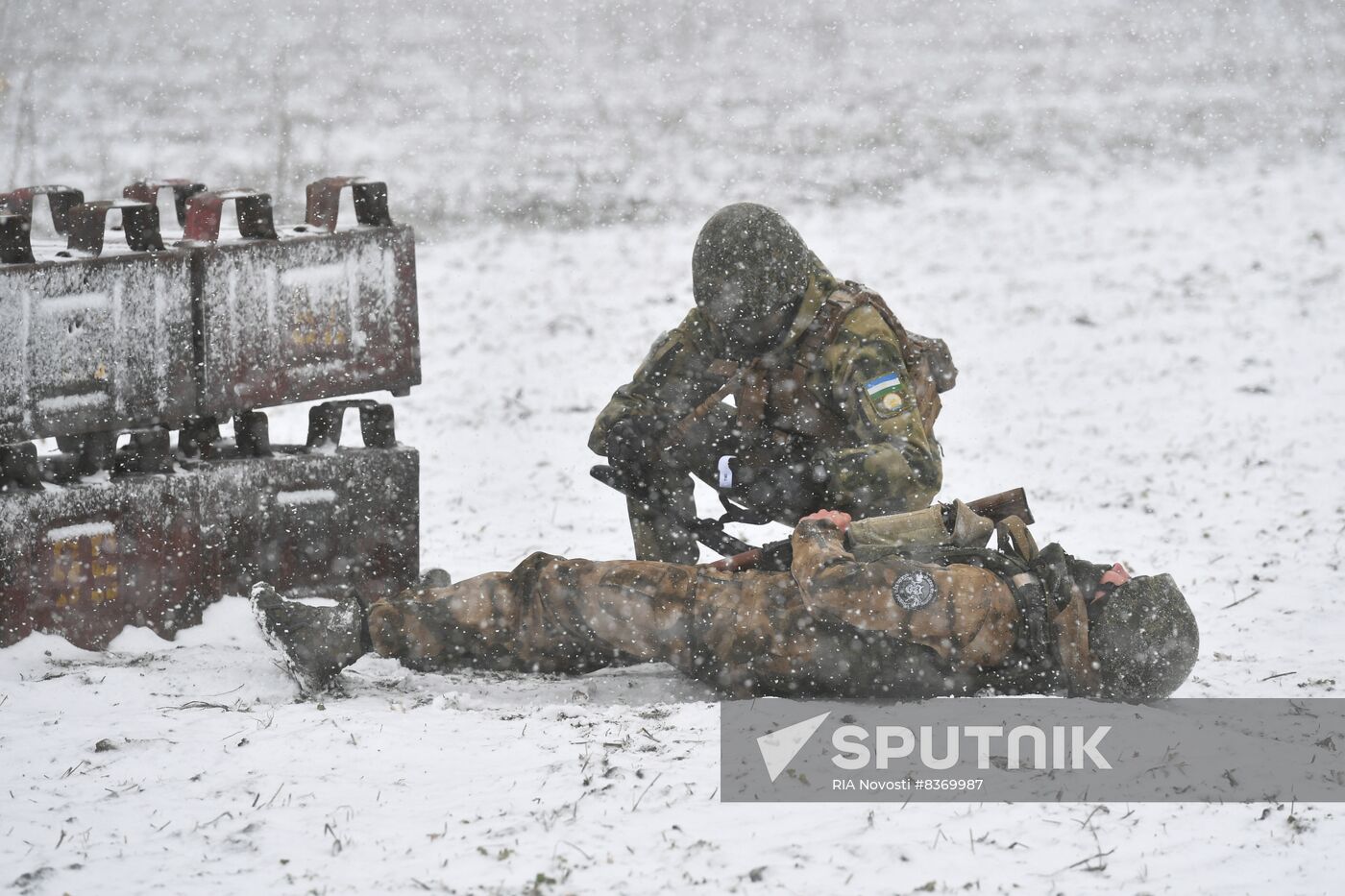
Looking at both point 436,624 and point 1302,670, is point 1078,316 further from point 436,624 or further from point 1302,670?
point 436,624

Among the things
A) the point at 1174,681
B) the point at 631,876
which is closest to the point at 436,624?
A: the point at 631,876

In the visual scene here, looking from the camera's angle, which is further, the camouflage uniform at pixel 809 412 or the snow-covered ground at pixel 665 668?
the camouflage uniform at pixel 809 412

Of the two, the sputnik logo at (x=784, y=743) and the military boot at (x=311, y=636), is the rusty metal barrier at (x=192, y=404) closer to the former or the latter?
the military boot at (x=311, y=636)

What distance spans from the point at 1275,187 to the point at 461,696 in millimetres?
12237

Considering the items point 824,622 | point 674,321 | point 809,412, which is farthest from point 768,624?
point 674,321

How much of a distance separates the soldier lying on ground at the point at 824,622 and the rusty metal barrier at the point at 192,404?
80 centimetres

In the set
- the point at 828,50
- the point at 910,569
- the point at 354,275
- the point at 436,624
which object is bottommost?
the point at 436,624

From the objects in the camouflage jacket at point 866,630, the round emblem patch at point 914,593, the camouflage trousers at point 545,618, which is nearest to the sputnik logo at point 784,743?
the camouflage jacket at point 866,630

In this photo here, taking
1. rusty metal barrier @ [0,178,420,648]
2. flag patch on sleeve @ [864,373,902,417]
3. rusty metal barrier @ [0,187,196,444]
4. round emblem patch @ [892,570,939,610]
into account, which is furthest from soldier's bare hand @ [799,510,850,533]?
rusty metal barrier @ [0,187,196,444]

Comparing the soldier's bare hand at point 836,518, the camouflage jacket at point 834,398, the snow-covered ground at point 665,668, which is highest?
the camouflage jacket at point 834,398

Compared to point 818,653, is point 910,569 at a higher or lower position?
higher

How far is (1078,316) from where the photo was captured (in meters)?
11.0

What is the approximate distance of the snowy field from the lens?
3.16m

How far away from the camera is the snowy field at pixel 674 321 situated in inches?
124
